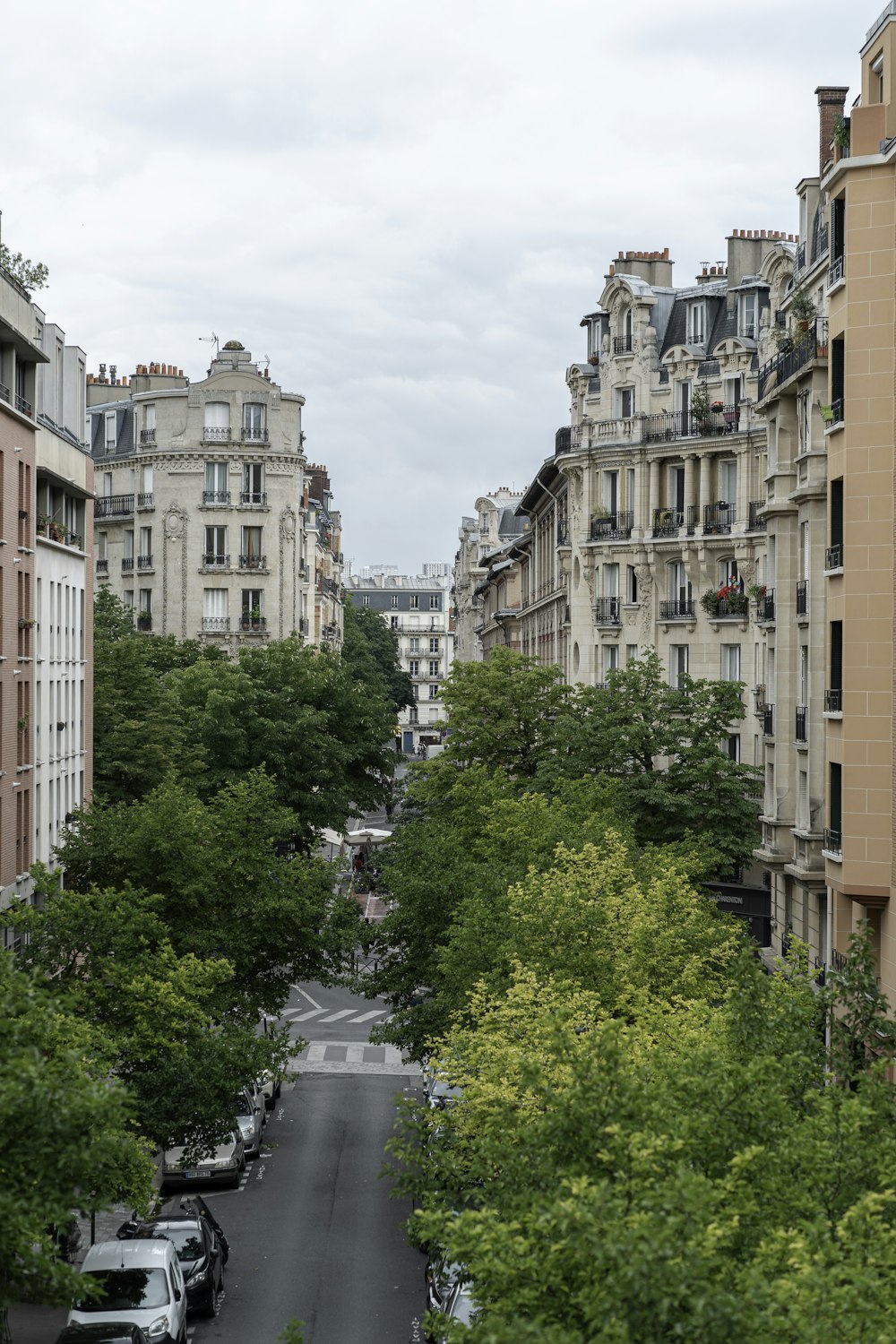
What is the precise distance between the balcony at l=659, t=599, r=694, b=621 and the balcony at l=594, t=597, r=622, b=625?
87.2 inches

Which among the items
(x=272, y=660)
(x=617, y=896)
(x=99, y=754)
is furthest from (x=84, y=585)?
(x=617, y=896)

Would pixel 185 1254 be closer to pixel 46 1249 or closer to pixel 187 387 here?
pixel 46 1249

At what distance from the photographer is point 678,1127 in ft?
52.0

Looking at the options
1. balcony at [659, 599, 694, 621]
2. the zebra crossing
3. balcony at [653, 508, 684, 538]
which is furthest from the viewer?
balcony at [653, 508, 684, 538]

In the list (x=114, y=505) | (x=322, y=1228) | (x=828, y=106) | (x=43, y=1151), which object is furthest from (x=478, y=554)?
(x=43, y=1151)

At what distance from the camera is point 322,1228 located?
3466 cm

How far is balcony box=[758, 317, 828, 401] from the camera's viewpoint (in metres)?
35.6

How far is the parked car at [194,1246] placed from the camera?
2889cm

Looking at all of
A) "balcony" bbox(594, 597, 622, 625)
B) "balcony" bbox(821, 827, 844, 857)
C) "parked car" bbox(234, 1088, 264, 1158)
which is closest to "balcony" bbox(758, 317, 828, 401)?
"balcony" bbox(821, 827, 844, 857)

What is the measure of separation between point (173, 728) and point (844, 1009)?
32473mm

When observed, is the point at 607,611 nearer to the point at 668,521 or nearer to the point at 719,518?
the point at 668,521

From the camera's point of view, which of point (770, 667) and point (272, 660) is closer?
point (770, 667)

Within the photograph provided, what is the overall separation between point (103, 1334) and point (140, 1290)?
81.6 inches

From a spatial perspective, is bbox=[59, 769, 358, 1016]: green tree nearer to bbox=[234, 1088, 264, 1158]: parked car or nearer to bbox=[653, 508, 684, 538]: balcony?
bbox=[234, 1088, 264, 1158]: parked car
